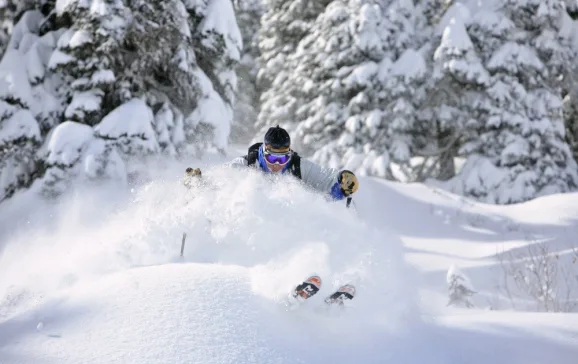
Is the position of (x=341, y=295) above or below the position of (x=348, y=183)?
below

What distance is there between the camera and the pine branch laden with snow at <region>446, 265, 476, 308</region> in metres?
6.99

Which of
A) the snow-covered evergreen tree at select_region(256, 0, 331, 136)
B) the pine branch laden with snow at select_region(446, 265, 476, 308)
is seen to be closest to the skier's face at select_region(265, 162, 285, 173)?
the pine branch laden with snow at select_region(446, 265, 476, 308)

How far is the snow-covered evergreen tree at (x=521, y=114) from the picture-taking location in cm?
1522

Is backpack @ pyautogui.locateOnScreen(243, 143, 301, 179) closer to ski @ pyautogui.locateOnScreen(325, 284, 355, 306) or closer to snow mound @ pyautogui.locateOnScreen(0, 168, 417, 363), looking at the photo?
snow mound @ pyautogui.locateOnScreen(0, 168, 417, 363)

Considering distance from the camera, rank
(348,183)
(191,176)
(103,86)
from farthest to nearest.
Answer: (103,86) → (191,176) → (348,183)

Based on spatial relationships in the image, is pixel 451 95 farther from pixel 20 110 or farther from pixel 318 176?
pixel 20 110

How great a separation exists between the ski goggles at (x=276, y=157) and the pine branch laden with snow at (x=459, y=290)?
2.76 m

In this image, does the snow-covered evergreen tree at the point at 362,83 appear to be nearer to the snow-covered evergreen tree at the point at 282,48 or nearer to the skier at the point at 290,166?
the snow-covered evergreen tree at the point at 282,48

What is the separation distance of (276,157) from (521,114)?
11.6 meters


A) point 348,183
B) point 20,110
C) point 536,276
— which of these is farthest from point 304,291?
point 20,110

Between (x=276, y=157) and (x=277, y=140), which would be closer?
(x=277, y=140)

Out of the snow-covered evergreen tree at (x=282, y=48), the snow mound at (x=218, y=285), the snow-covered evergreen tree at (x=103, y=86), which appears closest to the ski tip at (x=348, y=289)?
the snow mound at (x=218, y=285)

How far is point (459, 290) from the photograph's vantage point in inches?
277

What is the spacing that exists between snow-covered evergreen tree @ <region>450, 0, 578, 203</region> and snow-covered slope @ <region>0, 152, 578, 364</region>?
10202mm
